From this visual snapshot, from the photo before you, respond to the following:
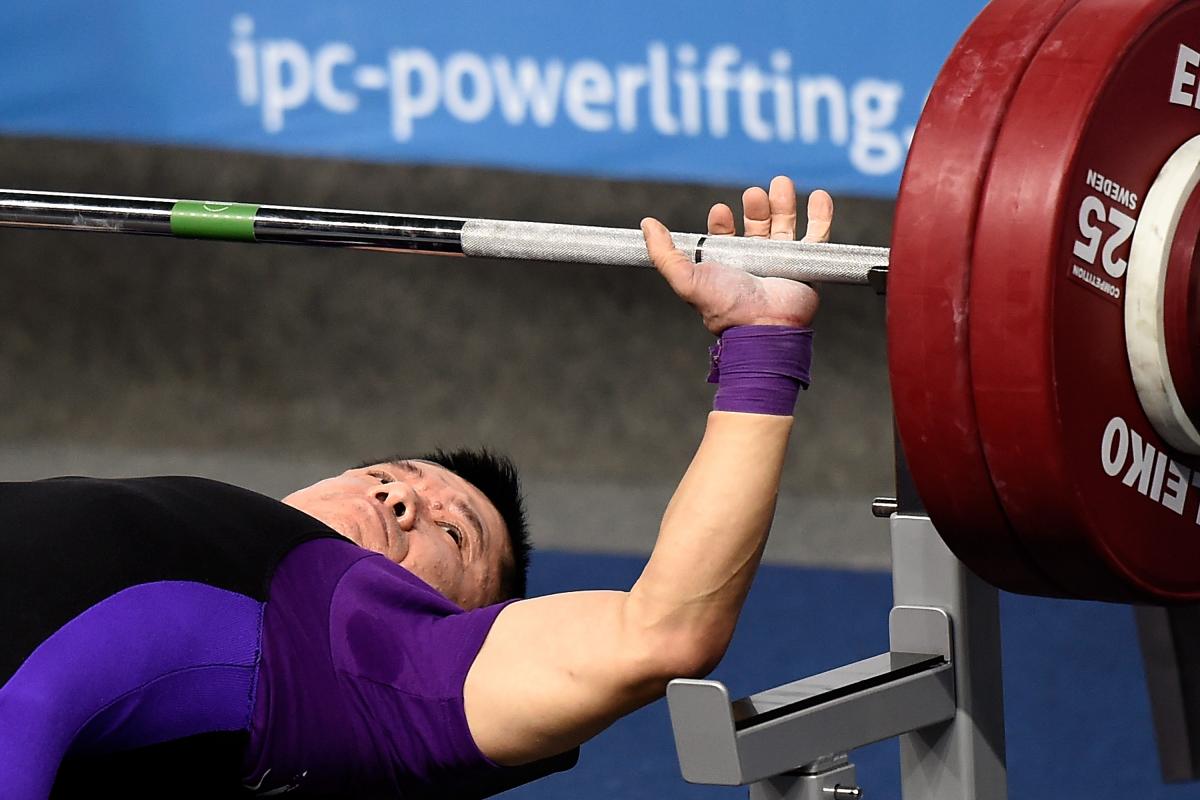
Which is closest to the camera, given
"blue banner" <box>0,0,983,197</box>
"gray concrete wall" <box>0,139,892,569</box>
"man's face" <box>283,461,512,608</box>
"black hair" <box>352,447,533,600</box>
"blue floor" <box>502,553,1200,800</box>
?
"man's face" <box>283,461,512,608</box>

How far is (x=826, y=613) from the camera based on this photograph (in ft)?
8.59

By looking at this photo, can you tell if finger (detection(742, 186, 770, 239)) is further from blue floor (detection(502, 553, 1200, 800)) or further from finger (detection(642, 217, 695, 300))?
blue floor (detection(502, 553, 1200, 800))

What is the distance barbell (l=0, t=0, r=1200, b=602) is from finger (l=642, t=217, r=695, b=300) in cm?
2

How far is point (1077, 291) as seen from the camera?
0.94m

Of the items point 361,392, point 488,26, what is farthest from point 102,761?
point 361,392

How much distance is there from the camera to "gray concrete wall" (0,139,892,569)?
326 cm

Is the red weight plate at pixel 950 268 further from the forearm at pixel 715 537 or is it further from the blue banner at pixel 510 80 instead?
the blue banner at pixel 510 80

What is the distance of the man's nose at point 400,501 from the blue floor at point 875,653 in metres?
0.63

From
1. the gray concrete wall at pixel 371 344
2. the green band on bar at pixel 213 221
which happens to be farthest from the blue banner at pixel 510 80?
the green band on bar at pixel 213 221

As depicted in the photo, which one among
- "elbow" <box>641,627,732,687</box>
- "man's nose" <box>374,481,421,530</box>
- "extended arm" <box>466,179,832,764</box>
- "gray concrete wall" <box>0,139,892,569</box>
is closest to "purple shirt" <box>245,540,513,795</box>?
"extended arm" <box>466,179,832,764</box>

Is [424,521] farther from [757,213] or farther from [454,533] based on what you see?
[757,213]

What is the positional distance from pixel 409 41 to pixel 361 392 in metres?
0.86

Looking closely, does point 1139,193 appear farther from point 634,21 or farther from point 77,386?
point 77,386

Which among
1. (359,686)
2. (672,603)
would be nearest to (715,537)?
(672,603)
